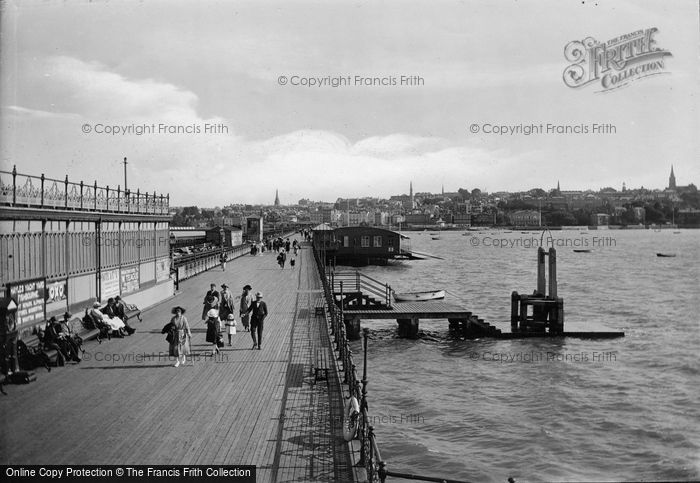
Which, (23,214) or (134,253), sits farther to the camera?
(134,253)

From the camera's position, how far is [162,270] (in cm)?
2875

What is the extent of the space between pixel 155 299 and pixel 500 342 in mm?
16351

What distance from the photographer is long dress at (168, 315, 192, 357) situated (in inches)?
602

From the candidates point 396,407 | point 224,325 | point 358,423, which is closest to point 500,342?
point 396,407

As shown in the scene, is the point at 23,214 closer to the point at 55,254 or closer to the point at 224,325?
the point at 55,254

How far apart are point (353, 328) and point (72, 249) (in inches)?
601

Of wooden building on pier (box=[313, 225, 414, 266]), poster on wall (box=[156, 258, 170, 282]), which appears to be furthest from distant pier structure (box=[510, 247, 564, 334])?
wooden building on pier (box=[313, 225, 414, 266])

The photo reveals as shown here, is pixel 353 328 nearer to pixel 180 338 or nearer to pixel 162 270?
pixel 162 270

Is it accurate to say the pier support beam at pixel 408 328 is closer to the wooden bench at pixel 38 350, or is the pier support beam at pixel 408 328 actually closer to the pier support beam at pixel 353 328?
the pier support beam at pixel 353 328

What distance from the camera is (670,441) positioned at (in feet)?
62.1

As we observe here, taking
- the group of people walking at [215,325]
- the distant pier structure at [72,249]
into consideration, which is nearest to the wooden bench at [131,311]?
the distant pier structure at [72,249]

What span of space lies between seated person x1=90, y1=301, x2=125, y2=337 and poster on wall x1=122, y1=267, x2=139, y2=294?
4.54 metres

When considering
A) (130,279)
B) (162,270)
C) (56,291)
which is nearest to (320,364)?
(56,291)

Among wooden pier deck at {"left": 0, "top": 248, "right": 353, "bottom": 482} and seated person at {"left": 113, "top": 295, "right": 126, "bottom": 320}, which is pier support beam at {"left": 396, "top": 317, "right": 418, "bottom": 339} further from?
seated person at {"left": 113, "top": 295, "right": 126, "bottom": 320}
